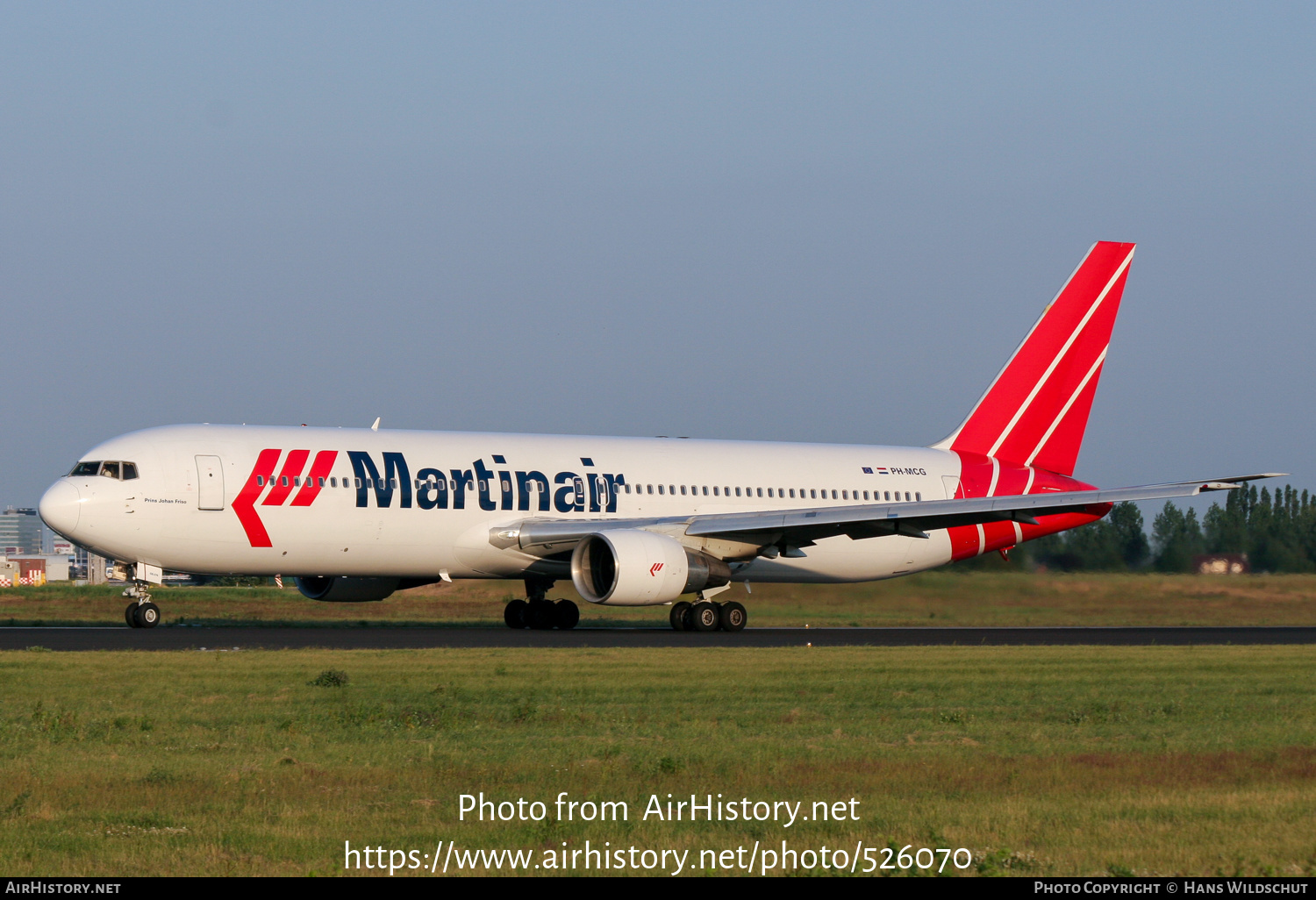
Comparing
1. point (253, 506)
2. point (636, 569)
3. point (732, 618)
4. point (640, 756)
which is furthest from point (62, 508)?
point (640, 756)

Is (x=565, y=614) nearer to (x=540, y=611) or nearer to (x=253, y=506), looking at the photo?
(x=540, y=611)

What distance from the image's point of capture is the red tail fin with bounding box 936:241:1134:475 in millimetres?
33688

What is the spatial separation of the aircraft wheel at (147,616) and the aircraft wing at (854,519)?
5.99 meters

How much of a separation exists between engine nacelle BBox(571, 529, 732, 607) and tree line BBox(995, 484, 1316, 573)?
9.54 metres

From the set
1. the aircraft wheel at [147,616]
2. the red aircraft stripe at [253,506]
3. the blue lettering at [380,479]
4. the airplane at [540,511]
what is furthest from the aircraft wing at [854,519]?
the aircraft wheel at [147,616]

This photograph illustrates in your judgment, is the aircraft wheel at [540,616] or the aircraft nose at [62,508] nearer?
the aircraft nose at [62,508]

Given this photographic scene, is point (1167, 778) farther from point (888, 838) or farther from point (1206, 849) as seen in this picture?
point (888, 838)

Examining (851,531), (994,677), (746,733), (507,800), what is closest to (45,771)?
(507,800)

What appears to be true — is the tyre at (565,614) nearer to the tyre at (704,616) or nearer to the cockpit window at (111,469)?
the tyre at (704,616)

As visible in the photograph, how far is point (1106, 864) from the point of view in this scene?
730cm

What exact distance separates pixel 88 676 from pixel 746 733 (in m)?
7.76

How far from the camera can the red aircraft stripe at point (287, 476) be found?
83.5 ft

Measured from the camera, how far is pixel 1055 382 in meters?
33.9

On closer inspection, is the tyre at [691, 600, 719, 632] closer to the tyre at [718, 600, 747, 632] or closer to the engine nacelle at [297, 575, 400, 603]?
the tyre at [718, 600, 747, 632]
